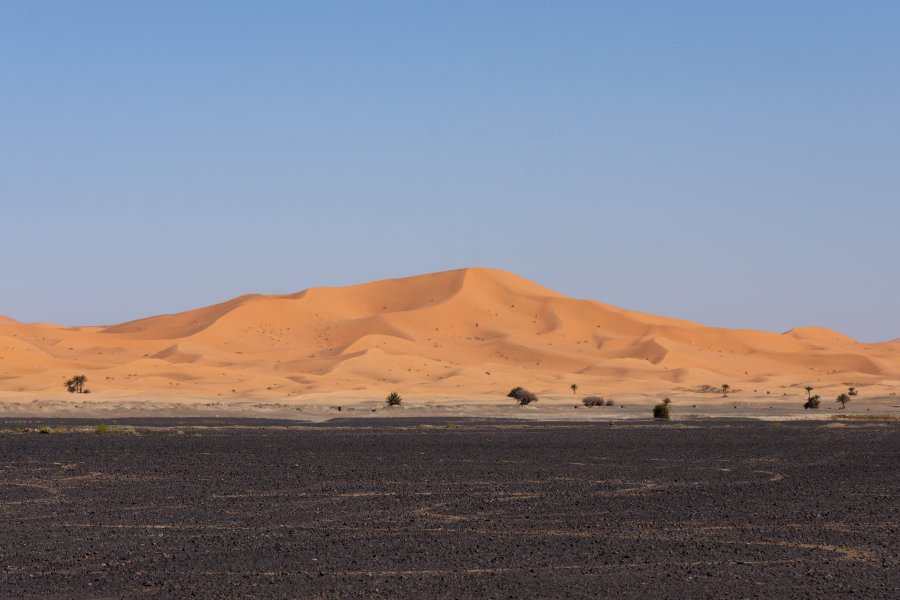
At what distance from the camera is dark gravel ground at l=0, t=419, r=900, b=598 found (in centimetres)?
1185

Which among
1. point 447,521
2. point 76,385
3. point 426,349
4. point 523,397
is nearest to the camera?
point 447,521

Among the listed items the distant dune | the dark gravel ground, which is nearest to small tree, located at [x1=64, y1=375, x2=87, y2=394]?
the distant dune

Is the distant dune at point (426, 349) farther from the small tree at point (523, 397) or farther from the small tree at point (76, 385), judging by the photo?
the small tree at point (523, 397)

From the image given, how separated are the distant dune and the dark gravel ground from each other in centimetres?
4258

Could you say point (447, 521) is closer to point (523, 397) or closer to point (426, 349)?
point (523, 397)

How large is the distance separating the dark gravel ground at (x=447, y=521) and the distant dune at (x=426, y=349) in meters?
42.6

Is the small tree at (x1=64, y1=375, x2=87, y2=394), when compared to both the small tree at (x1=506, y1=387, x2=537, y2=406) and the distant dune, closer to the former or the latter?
the distant dune

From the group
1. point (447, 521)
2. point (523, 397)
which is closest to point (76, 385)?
point (523, 397)

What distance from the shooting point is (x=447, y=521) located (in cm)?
1648

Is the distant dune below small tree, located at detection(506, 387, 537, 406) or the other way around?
the other way around

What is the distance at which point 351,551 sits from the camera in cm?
1374

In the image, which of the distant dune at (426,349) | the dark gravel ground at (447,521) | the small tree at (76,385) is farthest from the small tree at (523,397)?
the dark gravel ground at (447,521)

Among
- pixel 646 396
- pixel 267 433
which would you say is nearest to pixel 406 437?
pixel 267 433

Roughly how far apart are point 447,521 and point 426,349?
339ft
